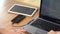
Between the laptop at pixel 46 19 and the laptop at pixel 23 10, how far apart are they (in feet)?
0.36

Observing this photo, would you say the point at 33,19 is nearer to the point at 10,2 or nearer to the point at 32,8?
the point at 32,8

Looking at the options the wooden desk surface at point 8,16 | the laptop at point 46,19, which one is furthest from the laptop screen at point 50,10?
the wooden desk surface at point 8,16

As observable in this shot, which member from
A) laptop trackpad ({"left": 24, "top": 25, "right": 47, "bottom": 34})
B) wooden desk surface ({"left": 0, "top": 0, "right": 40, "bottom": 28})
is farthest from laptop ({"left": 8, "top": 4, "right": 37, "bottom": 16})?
laptop trackpad ({"left": 24, "top": 25, "right": 47, "bottom": 34})

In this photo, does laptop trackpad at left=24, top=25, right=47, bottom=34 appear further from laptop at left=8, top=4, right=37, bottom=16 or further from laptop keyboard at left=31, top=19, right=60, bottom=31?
laptop at left=8, top=4, right=37, bottom=16

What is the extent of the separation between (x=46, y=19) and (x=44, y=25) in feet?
0.27

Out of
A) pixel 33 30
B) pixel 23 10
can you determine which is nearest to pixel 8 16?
pixel 23 10

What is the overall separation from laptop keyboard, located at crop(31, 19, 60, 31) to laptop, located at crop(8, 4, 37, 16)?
0.13 meters

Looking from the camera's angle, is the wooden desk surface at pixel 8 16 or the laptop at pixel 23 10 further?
the laptop at pixel 23 10

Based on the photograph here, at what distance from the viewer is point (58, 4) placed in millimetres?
1457

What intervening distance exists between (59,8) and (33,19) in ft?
0.84

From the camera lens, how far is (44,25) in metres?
1.48

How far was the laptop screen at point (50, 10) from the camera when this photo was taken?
147 cm

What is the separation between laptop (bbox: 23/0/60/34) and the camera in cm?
143

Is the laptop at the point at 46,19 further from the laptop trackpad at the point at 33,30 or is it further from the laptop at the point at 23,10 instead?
the laptop at the point at 23,10
